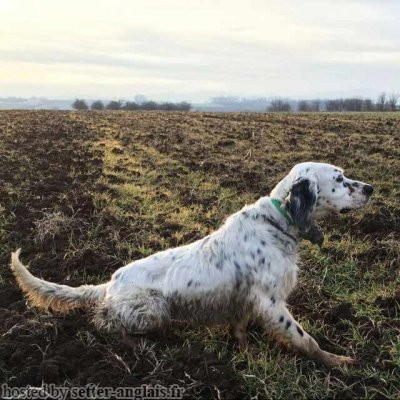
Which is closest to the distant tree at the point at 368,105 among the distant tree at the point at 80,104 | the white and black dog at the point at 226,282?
the distant tree at the point at 80,104

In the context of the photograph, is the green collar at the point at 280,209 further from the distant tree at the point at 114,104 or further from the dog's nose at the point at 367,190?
the distant tree at the point at 114,104

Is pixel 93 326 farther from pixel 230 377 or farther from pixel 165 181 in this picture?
pixel 165 181

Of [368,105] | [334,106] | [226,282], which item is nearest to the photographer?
[226,282]

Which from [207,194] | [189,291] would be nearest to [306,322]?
[189,291]

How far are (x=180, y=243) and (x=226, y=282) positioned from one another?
8.69 feet

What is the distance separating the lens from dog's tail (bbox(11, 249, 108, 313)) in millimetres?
5152

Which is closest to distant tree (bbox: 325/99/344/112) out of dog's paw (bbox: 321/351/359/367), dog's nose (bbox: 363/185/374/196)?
dog's nose (bbox: 363/185/374/196)

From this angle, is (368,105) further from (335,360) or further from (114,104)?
(335,360)

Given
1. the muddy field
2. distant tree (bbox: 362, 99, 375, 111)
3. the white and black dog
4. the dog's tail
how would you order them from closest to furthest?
1. the muddy field
2. the white and black dog
3. the dog's tail
4. distant tree (bbox: 362, 99, 375, 111)

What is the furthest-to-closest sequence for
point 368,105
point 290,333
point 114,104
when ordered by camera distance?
point 368,105 < point 114,104 < point 290,333

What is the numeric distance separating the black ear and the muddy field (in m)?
0.99

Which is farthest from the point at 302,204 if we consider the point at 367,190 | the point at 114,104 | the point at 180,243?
the point at 114,104

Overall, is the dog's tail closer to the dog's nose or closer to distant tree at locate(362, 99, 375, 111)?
the dog's nose

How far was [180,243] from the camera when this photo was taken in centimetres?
746
